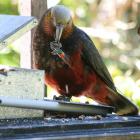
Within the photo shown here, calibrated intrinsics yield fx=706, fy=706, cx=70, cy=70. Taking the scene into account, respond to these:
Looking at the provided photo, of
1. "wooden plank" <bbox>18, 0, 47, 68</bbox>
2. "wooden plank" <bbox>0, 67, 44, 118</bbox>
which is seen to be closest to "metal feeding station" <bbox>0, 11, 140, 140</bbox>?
"wooden plank" <bbox>0, 67, 44, 118</bbox>

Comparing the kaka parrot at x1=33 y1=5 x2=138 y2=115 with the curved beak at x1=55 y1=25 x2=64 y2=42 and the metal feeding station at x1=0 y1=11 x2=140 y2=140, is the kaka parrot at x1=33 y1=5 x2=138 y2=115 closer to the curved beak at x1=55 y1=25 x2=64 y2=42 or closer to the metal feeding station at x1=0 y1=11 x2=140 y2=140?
the curved beak at x1=55 y1=25 x2=64 y2=42

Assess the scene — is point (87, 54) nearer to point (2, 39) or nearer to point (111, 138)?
point (2, 39)

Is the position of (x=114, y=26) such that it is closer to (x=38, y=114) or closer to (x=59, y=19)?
(x=59, y=19)

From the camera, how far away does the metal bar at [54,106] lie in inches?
145

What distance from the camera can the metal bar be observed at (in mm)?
3693

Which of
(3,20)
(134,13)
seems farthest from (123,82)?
(134,13)

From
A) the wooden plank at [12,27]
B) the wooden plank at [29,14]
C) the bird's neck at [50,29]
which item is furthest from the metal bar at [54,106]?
the wooden plank at [29,14]

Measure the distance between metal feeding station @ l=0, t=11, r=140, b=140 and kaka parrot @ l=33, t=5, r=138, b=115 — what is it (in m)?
0.78

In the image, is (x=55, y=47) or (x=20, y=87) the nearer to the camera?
(x=20, y=87)

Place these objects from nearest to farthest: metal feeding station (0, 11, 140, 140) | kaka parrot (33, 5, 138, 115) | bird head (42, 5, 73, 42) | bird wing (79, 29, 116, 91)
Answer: metal feeding station (0, 11, 140, 140) < bird head (42, 5, 73, 42) < kaka parrot (33, 5, 138, 115) < bird wing (79, 29, 116, 91)

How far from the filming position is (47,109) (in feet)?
12.8

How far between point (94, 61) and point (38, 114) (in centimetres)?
127

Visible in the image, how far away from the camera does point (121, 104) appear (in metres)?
4.83

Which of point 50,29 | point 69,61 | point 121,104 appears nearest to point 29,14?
point 50,29
